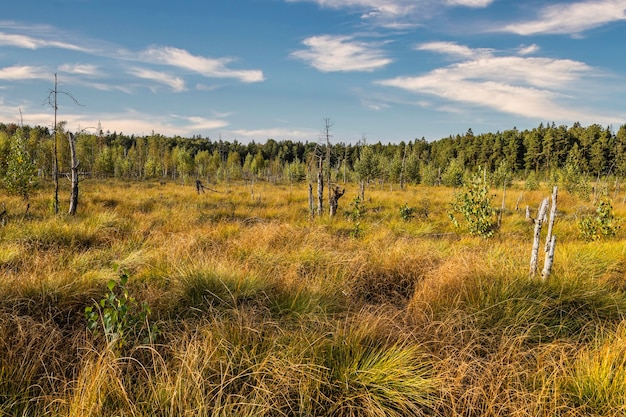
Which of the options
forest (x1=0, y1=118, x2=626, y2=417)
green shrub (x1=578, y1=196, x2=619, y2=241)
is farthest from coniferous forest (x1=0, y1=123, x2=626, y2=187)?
forest (x1=0, y1=118, x2=626, y2=417)

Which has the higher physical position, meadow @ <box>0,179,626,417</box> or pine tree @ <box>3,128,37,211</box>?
pine tree @ <box>3,128,37,211</box>

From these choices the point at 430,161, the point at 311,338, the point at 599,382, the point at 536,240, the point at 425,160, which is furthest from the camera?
the point at 425,160

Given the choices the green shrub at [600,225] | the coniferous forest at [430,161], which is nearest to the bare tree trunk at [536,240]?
the green shrub at [600,225]

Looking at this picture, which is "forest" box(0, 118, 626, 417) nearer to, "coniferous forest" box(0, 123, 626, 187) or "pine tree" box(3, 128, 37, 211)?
"pine tree" box(3, 128, 37, 211)

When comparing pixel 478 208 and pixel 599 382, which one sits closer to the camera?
pixel 599 382

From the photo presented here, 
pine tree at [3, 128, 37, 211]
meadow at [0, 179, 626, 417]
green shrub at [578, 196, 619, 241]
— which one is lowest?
meadow at [0, 179, 626, 417]

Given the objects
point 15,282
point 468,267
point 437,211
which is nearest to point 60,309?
point 15,282

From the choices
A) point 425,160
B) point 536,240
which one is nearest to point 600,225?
point 536,240

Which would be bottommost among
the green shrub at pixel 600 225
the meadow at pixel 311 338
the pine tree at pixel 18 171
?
the meadow at pixel 311 338

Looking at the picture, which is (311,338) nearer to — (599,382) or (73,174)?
(599,382)

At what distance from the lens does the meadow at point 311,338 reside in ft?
7.33

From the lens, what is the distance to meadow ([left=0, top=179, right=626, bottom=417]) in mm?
2234

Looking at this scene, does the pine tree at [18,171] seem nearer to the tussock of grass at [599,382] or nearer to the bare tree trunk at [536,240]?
the bare tree trunk at [536,240]

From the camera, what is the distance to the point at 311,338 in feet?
9.12
